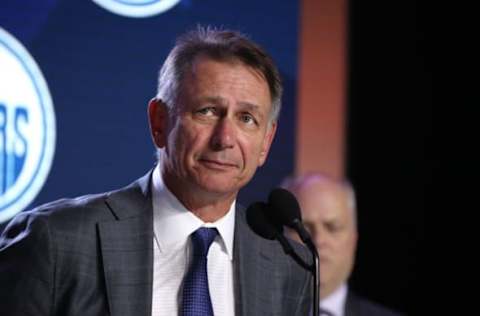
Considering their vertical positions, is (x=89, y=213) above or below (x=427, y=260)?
above

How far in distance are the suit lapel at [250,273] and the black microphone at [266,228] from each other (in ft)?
0.67

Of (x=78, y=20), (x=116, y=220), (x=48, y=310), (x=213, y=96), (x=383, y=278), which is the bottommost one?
(x=383, y=278)

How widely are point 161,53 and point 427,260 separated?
215cm

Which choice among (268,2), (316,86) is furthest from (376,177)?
(268,2)

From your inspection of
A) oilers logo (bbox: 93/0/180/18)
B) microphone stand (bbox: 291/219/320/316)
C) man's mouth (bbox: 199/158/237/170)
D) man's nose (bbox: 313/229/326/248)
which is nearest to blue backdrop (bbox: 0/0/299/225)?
oilers logo (bbox: 93/0/180/18)

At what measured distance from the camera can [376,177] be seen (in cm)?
438

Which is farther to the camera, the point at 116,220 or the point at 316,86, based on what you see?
the point at 316,86

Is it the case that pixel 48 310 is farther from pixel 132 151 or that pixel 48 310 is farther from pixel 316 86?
pixel 316 86

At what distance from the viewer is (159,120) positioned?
7.93 ft

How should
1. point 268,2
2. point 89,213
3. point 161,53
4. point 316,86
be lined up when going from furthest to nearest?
point 316,86 < point 268,2 < point 161,53 < point 89,213

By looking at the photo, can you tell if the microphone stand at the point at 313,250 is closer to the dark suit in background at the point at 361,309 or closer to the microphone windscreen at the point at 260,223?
the microphone windscreen at the point at 260,223

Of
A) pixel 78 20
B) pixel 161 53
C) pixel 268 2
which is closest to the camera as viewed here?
pixel 78 20

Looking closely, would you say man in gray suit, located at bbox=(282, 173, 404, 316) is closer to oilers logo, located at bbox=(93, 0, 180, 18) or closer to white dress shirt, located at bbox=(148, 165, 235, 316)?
oilers logo, located at bbox=(93, 0, 180, 18)

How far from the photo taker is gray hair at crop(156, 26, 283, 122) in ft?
7.67
